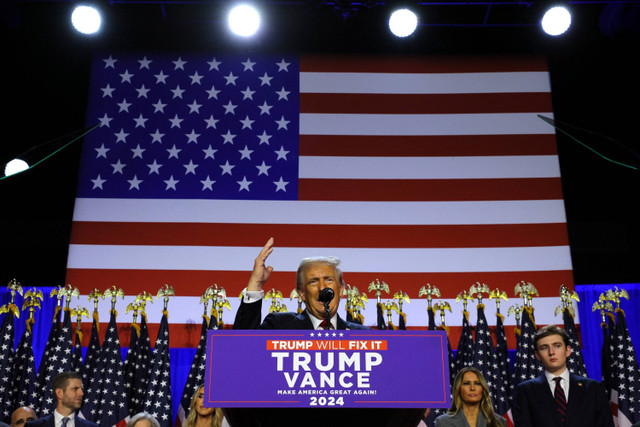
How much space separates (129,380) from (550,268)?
11.7 feet

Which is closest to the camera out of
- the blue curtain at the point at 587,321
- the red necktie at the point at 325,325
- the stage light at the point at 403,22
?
the red necktie at the point at 325,325

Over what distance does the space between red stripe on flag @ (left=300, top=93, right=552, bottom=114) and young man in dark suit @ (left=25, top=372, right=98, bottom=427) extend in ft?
10.5

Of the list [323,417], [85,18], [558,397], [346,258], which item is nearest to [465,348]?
[346,258]

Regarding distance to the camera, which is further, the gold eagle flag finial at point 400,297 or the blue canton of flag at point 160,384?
the gold eagle flag finial at point 400,297

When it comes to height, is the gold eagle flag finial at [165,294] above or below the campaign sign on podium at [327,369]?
above

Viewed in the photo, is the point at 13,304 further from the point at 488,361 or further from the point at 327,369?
the point at 327,369

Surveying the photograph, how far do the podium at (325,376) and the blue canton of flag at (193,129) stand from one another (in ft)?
14.4

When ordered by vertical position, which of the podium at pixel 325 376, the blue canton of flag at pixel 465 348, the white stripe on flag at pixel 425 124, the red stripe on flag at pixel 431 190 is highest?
the white stripe on flag at pixel 425 124

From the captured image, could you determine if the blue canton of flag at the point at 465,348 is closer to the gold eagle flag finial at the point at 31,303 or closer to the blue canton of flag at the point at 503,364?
the blue canton of flag at the point at 503,364

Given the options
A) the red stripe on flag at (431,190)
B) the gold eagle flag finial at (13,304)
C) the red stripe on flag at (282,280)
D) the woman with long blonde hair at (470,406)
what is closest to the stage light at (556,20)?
the red stripe on flag at (431,190)

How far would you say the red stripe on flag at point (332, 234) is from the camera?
19.3 ft

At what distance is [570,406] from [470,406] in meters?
0.62

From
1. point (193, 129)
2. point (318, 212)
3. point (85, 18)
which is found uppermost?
point (85, 18)

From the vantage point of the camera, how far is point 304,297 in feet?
7.82
